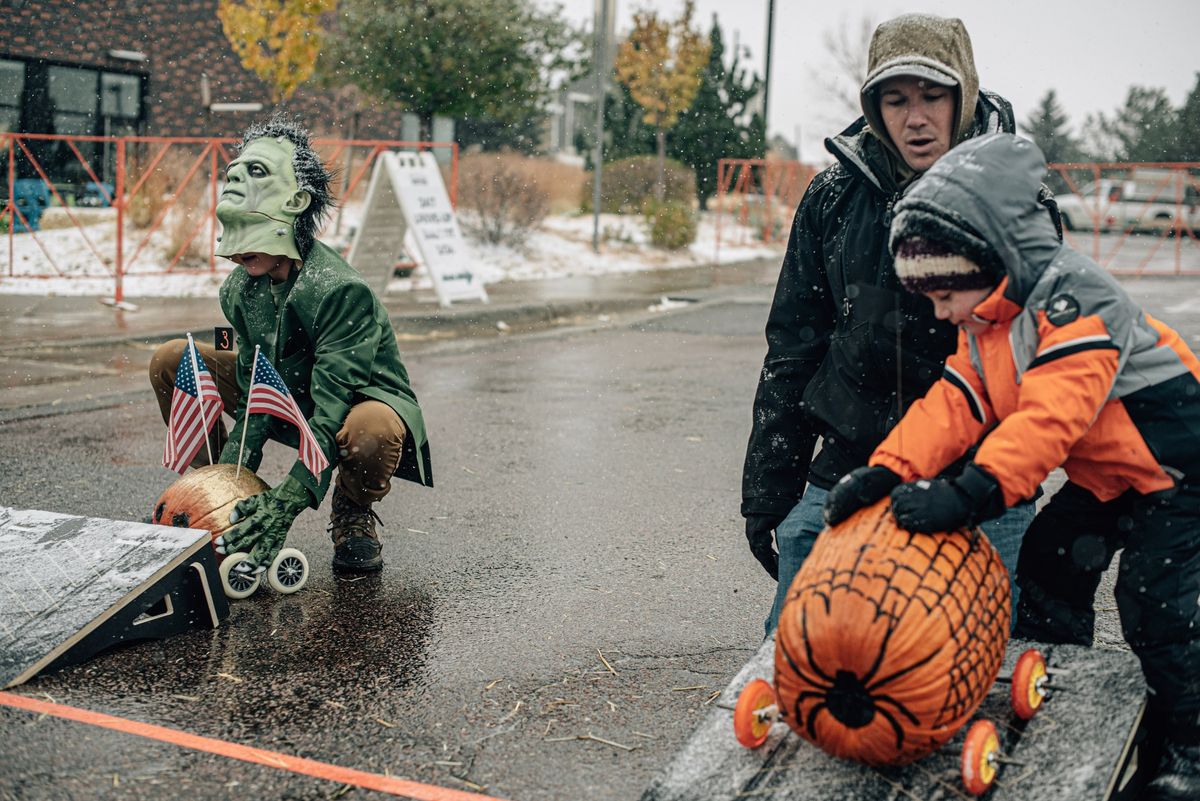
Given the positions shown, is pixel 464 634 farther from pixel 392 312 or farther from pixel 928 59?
pixel 392 312

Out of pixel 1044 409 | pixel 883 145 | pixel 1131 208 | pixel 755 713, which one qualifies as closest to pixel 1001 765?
pixel 755 713

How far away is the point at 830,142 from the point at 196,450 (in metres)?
2.83

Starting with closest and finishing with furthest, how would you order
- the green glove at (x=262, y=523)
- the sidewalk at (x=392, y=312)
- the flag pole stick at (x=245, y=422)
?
the green glove at (x=262, y=523), the flag pole stick at (x=245, y=422), the sidewalk at (x=392, y=312)

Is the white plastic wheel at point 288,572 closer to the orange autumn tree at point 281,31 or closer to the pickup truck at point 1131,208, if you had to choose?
the orange autumn tree at point 281,31

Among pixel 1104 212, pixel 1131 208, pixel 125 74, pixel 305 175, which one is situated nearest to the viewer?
pixel 305 175

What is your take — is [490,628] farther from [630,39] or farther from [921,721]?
[630,39]

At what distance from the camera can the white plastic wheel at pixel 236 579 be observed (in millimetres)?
4223

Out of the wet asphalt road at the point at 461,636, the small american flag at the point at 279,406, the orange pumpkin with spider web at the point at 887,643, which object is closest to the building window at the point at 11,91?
the wet asphalt road at the point at 461,636

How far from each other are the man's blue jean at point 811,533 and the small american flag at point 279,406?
1.71 meters

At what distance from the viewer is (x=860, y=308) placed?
3.17 m

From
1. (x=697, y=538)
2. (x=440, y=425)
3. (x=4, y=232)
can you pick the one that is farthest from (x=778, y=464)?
(x=4, y=232)

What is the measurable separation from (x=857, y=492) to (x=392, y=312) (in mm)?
10706

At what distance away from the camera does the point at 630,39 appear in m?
29.8

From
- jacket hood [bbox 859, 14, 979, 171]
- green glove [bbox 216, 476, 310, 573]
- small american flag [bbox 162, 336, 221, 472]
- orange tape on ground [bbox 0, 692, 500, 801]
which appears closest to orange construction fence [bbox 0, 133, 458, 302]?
small american flag [bbox 162, 336, 221, 472]
